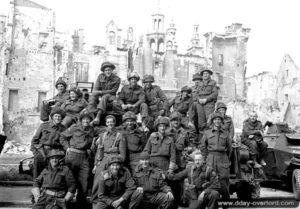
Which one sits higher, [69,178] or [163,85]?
[163,85]

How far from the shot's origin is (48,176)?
9070mm

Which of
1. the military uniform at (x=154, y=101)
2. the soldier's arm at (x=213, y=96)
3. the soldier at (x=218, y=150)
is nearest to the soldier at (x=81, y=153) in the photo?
the soldier at (x=218, y=150)

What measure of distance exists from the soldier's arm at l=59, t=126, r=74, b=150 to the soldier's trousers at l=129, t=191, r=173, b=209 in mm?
2268

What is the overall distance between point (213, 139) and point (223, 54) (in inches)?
2298

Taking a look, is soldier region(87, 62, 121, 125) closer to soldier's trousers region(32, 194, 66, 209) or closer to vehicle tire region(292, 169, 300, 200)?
soldier's trousers region(32, 194, 66, 209)

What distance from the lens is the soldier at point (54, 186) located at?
29.2 feet

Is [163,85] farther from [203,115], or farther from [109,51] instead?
[203,115]

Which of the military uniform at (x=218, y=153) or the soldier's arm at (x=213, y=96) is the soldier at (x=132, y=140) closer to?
the military uniform at (x=218, y=153)

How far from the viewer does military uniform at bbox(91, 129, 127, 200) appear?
9414mm

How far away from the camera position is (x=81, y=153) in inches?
396

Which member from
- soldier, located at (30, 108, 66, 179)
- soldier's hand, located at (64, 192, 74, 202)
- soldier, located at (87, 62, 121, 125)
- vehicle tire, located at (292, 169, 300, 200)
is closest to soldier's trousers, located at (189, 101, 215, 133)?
soldier, located at (87, 62, 121, 125)

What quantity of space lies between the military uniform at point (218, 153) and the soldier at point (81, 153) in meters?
2.70

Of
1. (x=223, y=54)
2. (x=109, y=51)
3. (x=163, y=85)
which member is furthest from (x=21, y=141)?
(x=223, y=54)

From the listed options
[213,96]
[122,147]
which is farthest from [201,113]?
[122,147]
